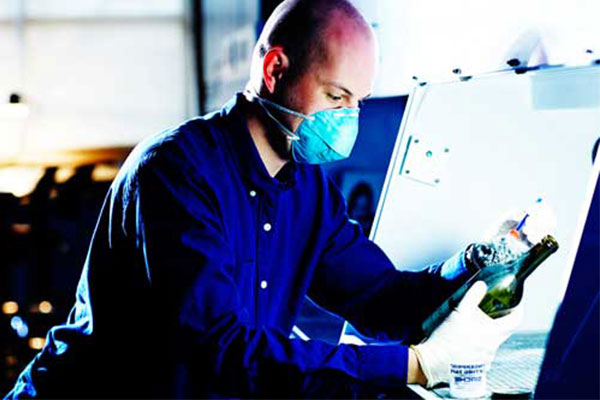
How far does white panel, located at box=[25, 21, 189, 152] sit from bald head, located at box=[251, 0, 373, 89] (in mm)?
4358

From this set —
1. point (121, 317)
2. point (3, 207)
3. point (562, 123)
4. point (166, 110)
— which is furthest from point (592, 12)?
point (166, 110)

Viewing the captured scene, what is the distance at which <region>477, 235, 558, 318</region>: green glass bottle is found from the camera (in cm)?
131

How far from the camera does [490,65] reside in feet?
4.75

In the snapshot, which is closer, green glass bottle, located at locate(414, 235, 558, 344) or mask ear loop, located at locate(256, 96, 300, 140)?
green glass bottle, located at locate(414, 235, 558, 344)

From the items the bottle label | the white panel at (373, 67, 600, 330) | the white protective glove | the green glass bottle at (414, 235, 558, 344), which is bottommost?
the bottle label

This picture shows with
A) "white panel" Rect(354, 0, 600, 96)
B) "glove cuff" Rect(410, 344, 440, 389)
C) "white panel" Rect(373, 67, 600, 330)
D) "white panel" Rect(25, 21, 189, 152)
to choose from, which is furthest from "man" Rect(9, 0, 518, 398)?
"white panel" Rect(25, 21, 189, 152)

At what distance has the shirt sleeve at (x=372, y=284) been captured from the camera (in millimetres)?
1441

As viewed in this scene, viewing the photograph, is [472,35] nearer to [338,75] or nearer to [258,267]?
[338,75]

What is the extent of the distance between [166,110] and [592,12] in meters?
4.67

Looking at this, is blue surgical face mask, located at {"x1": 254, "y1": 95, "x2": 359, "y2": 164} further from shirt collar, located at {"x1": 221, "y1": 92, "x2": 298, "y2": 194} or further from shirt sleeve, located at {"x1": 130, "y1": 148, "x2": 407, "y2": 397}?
shirt sleeve, located at {"x1": 130, "y1": 148, "x2": 407, "y2": 397}

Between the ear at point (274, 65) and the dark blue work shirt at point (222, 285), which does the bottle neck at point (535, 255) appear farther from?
the ear at point (274, 65)

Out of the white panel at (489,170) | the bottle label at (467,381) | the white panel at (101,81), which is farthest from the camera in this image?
the white panel at (101,81)

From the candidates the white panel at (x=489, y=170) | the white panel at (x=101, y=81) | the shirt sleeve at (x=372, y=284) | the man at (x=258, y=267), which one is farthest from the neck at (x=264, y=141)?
the white panel at (x=101, y=81)

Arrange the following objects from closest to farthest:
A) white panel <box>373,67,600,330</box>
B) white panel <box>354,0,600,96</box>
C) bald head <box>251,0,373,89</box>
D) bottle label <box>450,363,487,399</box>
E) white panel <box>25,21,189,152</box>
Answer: bottle label <box>450,363,487,399</box>, white panel <box>354,0,600,96</box>, bald head <box>251,0,373,89</box>, white panel <box>373,67,600,330</box>, white panel <box>25,21,189,152</box>
